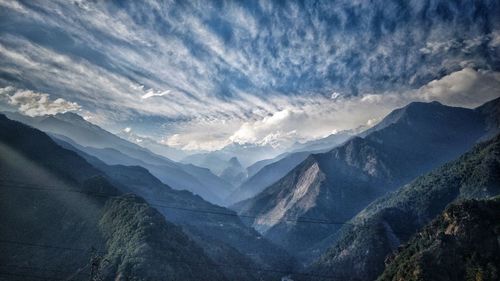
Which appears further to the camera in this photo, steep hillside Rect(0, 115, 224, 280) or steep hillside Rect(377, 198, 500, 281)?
steep hillside Rect(0, 115, 224, 280)

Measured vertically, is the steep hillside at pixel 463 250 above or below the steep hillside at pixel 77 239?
above

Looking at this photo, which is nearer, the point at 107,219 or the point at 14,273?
the point at 14,273

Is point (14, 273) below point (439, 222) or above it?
below

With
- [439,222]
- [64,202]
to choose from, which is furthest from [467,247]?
[64,202]

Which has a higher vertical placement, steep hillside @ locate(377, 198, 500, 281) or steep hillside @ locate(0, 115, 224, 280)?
steep hillside @ locate(377, 198, 500, 281)

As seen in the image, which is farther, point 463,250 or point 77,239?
point 77,239

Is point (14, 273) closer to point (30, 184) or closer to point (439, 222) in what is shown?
point (30, 184)

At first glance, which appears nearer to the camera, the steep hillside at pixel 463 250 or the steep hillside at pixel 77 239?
the steep hillside at pixel 463 250

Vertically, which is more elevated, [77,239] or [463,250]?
[463,250]
